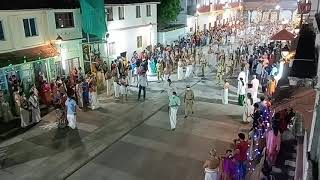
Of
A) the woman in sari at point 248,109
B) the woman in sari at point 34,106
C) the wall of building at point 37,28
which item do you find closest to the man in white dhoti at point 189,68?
the wall of building at point 37,28

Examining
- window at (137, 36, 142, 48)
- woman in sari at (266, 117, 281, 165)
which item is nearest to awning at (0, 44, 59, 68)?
window at (137, 36, 142, 48)

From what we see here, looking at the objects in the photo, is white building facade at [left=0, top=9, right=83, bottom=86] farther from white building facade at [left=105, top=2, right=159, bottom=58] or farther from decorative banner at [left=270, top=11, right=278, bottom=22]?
decorative banner at [left=270, top=11, right=278, bottom=22]

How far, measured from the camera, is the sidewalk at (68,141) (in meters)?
11.2

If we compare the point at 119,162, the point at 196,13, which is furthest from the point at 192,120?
the point at 196,13

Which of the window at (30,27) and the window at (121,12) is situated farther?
the window at (121,12)

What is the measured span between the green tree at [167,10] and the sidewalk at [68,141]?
17270mm

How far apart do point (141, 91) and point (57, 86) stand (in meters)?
5.23

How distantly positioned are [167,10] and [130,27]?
761cm

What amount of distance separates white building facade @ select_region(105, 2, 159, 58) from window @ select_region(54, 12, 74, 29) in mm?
3963

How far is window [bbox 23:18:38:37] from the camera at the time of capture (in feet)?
58.0

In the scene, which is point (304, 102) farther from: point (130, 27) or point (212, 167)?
point (130, 27)

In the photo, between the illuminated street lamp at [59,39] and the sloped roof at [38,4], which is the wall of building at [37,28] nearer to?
the sloped roof at [38,4]

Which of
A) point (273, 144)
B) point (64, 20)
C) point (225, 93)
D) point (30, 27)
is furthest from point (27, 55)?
point (273, 144)

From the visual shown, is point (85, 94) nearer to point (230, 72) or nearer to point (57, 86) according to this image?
point (57, 86)
